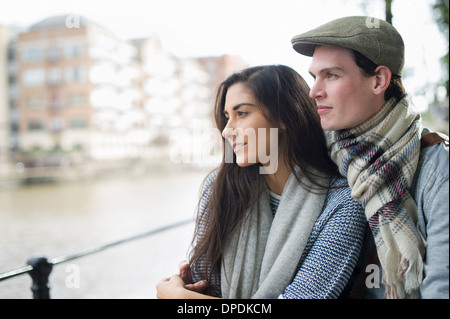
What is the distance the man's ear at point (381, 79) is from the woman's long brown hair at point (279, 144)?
0.34 m

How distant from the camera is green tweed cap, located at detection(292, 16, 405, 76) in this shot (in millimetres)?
1469

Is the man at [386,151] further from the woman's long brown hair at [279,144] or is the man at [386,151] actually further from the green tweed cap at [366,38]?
the woman's long brown hair at [279,144]

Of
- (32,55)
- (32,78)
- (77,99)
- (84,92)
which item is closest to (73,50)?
(84,92)

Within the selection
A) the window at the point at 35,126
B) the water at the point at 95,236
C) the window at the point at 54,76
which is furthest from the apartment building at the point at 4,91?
the water at the point at 95,236

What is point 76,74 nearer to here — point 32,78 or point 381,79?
point 32,78

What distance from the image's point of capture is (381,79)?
1.52 metres

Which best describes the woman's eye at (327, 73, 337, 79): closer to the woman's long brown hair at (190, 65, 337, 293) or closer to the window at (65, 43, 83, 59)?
the woman's long brown hair at (190, 65, 337, 293)

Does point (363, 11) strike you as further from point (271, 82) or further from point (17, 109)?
point (17, 109)

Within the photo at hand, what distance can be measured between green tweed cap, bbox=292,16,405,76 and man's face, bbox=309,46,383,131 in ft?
0.17

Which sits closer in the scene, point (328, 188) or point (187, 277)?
point (328, 188)

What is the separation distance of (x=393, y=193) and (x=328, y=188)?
13.8 inches

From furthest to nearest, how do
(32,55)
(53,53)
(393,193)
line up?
(32,55)
(53,53)
(393,193)
